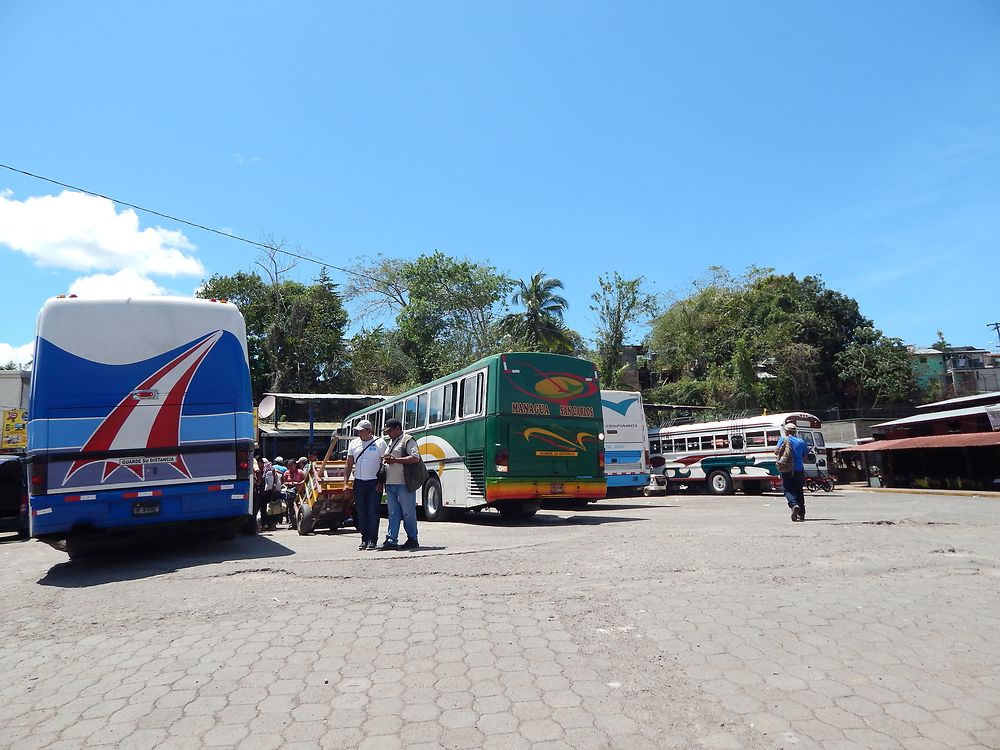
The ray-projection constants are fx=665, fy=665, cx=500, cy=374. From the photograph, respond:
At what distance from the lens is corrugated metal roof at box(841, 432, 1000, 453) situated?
22.9 meters

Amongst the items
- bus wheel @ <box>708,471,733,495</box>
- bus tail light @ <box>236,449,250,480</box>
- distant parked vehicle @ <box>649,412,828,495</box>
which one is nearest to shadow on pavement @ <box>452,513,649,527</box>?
bus tail light @ <box>236,449,250,480</box>

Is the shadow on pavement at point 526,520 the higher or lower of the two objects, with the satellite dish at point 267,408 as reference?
lower

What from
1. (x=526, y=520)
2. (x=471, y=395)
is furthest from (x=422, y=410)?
(x=526, y=520)

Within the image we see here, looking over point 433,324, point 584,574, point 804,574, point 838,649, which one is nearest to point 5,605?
point 584,574

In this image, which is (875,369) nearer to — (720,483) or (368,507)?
(720,483)

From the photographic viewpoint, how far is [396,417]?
17828 mm

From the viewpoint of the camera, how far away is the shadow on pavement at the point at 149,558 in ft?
23.7

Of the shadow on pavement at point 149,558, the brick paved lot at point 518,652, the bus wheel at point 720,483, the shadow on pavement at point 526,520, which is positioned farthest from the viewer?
the bus wheel at point 720,483

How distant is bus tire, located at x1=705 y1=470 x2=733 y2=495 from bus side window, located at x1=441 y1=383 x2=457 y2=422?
1462 cm

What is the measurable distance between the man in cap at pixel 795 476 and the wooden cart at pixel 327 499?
724 cm

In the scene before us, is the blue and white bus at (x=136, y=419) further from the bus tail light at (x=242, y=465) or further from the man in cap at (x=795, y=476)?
the man in cap at (x=795, y=476)

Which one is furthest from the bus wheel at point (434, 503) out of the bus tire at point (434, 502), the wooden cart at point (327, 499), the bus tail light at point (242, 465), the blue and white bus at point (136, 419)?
the bus tail light at point (242, 465)

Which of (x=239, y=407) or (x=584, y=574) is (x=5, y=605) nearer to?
(x=239, y=407)

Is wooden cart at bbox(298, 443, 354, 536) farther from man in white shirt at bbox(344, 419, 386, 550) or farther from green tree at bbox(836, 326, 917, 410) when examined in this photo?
green tree at bbox(836, 326, 917, 410)
